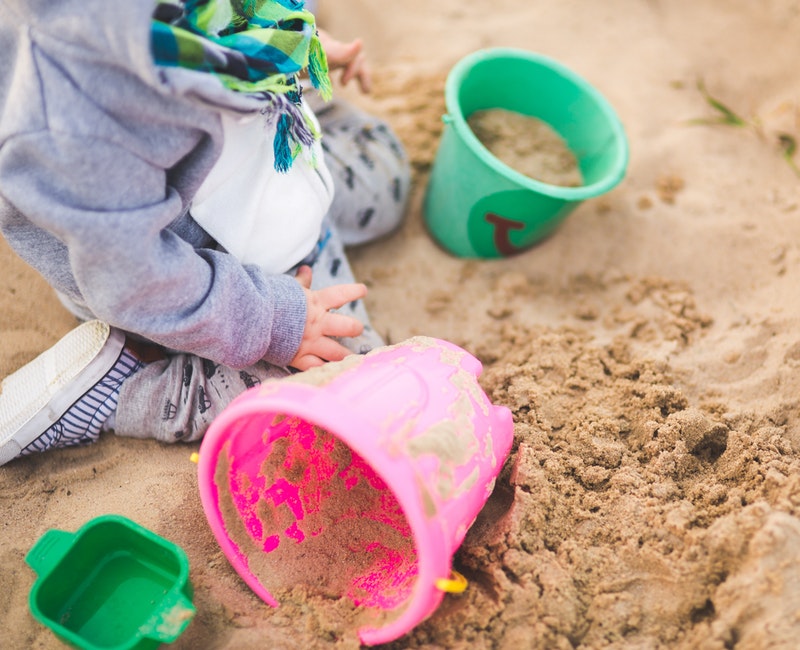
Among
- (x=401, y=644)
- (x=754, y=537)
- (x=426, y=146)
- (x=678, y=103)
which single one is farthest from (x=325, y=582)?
(x=678, y=103)

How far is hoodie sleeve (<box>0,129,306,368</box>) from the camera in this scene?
89 cm

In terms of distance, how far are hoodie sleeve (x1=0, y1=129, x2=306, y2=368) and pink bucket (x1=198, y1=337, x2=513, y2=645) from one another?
0.50 ft

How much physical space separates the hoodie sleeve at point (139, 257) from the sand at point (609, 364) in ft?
1.12

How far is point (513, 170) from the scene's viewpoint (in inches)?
60.1

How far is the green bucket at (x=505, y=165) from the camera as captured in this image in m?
1.44

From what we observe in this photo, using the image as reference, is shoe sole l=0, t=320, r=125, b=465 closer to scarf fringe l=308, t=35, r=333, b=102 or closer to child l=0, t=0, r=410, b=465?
child l=0, t=0, r=410, b=465

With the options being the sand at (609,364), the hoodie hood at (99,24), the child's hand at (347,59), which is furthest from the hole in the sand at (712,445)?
the child's hand at (347,59)

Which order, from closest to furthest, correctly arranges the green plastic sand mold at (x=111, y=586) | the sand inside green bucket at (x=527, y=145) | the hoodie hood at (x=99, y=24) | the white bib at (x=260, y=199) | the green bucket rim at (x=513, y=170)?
the hoodie hood at (x=99, y=24) < the green plastic sand mold at (x=111, y=586) < the white bib at (x=260, y=199) < the green bucket rim at (x=513, y=170) < the sand inside green bucket at (x=527, y=145)

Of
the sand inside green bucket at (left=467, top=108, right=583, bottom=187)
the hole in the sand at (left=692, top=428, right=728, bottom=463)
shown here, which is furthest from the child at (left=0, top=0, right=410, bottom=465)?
the hole in the sand at (left=692, top=428, right=728, bottom=463)

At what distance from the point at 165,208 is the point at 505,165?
803 mm

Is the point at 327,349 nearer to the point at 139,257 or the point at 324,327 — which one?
the point at 324,327

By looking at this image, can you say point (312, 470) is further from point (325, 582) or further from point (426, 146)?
point (426, 146)

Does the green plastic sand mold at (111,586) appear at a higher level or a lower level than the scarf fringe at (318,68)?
lower

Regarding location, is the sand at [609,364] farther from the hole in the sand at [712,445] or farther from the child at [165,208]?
the child at [165,208]
